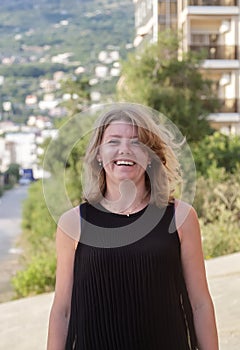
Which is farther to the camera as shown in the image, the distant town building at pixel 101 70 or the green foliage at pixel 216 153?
the distant town building at pixel 101 70

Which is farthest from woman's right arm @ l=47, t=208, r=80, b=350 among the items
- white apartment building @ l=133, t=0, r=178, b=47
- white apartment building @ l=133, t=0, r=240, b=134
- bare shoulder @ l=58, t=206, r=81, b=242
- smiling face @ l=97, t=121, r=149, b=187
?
white apartment building @ l=133, t=0, r=178, b=47

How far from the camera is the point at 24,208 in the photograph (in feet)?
106

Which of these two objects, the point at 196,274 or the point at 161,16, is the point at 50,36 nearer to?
the point at 161,16

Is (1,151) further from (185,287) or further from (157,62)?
(185,287)

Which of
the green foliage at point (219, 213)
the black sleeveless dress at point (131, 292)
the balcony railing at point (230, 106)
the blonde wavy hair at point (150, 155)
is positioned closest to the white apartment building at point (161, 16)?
the balcony railing at point (230, 106)

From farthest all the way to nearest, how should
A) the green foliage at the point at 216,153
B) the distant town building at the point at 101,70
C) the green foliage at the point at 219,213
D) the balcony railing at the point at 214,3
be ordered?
1. the distant town building at the point at 101,70
2. the balcony railing at the point at 214,3
3. the green foliage at the point at 216,153
4. the green foliage at the point at 219,213

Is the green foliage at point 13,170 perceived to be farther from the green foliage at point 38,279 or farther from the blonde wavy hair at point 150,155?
the blonde wavy hair at point 150,155

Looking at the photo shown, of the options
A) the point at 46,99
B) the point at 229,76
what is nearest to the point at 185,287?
the point at 229,76

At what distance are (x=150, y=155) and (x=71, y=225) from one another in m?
0.29

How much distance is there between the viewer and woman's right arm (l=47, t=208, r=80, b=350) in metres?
2.23

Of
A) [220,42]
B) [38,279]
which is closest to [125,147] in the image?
[38,279]

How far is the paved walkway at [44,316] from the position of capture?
180 inches

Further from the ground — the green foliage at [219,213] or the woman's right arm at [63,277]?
the woman's right arm at [63,277]

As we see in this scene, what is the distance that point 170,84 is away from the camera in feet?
65.8
